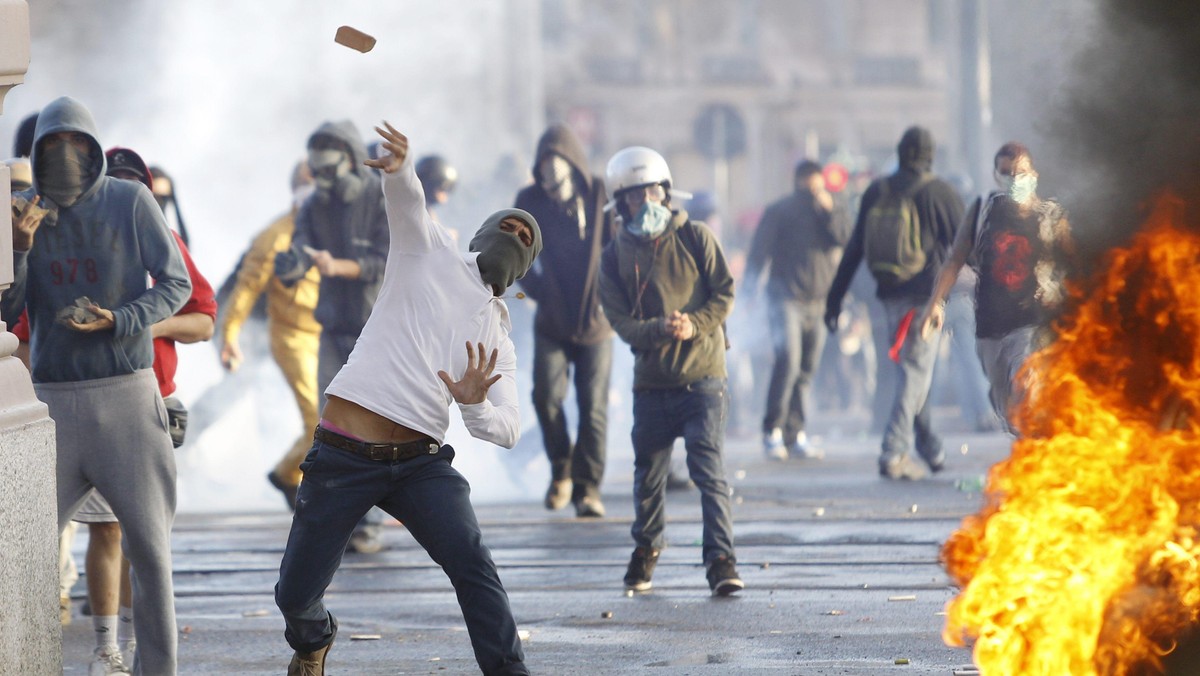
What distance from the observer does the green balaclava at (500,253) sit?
5.20 meters

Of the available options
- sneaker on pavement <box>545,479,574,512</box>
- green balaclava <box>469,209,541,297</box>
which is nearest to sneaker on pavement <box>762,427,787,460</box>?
sneaker on pavement <box>545,479,574,512</box>

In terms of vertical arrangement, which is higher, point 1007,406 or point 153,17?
point 153,17

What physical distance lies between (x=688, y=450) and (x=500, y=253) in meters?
2.75

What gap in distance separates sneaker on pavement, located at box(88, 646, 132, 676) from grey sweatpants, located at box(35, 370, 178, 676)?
0.46m

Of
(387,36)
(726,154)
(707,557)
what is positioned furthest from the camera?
(726,154)

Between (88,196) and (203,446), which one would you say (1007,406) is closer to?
(88,196)

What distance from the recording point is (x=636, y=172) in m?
8.37

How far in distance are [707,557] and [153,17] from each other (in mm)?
13730

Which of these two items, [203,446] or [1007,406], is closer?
[1007,406]

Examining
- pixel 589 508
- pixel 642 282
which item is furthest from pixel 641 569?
pixel 589 508

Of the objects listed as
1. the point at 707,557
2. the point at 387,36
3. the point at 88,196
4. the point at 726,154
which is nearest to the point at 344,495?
the point at 88,196

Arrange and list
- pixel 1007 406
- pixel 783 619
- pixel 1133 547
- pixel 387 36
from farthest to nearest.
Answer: pixel 387 36 < pixel 1007 406 < pixel 783 619 < pixel 1133 547

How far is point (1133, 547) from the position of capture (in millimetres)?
4828

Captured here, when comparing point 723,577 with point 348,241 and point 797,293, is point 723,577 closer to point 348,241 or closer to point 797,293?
point 348,241
